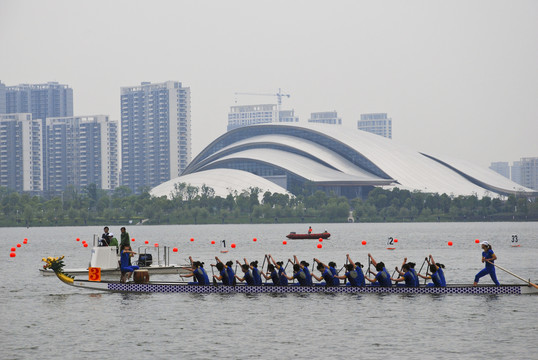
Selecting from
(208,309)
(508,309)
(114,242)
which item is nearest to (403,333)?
(508,309)

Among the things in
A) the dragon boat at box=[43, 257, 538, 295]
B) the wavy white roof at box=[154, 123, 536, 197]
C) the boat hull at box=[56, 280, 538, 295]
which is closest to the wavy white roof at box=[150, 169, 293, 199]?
the wavy white roof at box=[154, 123, 536, 197]

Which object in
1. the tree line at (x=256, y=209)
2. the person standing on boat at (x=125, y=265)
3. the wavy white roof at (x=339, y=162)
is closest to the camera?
the person standing on boat at (x=125, y=265)

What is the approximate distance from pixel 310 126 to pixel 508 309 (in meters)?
158

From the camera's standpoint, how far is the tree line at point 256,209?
530 ft

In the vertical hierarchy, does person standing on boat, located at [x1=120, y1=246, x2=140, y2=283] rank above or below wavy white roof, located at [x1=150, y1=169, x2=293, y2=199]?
below

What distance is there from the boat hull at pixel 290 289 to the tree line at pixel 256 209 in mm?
116630

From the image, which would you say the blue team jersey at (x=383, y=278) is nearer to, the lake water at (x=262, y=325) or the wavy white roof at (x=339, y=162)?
the lake water at (x=262, y=325)

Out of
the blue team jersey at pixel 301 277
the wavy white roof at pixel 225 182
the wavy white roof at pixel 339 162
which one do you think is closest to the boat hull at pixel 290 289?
the blue team jersey at pixel 301 277

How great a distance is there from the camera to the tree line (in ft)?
530

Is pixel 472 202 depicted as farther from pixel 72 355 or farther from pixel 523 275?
pixel 72 355

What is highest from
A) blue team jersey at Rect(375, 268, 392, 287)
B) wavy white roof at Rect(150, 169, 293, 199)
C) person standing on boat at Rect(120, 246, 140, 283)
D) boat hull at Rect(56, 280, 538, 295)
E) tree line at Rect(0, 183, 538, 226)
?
wavy white roof at Rect(150, 169, 293, 199)

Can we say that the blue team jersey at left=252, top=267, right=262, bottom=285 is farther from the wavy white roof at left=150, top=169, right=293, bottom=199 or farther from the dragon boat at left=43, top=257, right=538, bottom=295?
the wavy white roof at left=150, top=169, right=293, bottom=199

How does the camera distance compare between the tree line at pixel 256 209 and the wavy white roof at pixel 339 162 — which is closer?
the tree line at pixel 256 209

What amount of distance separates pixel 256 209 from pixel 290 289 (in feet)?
387
